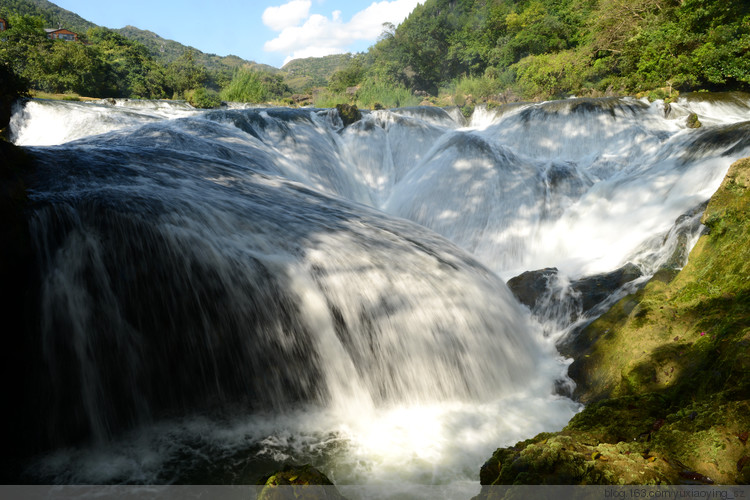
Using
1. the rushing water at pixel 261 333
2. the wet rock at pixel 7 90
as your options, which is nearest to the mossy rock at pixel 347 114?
the rushing water at pixel 261 333

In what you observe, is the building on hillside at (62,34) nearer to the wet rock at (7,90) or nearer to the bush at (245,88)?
the bush at (245,88)

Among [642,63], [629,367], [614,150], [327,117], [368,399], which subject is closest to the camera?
[629,367]

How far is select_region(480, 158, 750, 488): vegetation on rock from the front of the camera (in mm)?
1254

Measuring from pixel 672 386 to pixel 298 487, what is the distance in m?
2.15

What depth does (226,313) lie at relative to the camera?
304 centimetres

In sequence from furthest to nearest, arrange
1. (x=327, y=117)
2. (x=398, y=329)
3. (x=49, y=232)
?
(x=327, y=117)
(x=398, y=329)
(x=49, y=232)

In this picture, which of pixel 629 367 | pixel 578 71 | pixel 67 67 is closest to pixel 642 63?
pixel 578 71

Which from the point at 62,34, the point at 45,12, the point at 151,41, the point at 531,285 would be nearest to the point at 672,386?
the point at 531,285

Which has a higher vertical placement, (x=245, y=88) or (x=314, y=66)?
(x=314, y=66)

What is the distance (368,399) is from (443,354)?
79 centimetres

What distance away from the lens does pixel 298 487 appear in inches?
62.8

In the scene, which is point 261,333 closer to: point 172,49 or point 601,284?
point 601,284

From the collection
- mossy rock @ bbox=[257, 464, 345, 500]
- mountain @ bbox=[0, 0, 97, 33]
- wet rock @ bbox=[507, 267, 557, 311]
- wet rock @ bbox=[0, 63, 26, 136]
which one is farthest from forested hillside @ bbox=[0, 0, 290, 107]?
mountain @ bbox=[0, 0, 97, 33]

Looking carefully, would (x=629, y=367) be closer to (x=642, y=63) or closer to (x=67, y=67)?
(x=642, y=63)
